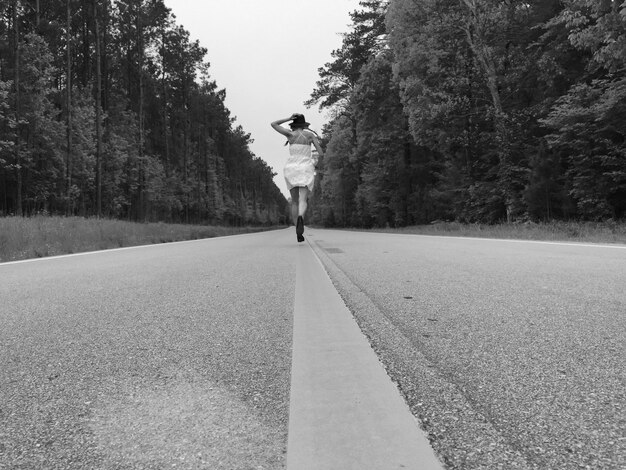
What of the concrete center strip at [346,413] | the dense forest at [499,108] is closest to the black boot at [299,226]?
the concrete center strip at [346,413]

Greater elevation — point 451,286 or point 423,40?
point 423,40

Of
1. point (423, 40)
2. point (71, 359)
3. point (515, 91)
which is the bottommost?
point (71, 359)

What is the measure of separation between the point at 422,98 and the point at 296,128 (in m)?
17.5

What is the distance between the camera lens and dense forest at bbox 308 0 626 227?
1578cm

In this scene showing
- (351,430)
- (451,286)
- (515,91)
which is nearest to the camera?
(351,430)

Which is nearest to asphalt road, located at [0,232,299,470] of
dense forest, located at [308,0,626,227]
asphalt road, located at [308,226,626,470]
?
asphalt road, located at [308,226,626,470]

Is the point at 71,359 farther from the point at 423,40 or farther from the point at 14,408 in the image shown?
the point at 423,40

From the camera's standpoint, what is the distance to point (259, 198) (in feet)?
420

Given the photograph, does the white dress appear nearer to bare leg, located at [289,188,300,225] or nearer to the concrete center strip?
bare leg, located at [289,188,300,225]

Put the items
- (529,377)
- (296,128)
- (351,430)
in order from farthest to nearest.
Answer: (296,128) → (529,377) → (351,430)

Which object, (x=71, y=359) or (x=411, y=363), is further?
(x=71, y=359)

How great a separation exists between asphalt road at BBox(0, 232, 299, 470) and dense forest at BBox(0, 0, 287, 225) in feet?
63.3

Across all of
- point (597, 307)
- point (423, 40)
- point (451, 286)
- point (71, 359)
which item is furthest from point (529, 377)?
point (423, 40)

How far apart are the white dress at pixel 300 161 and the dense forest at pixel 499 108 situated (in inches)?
366
